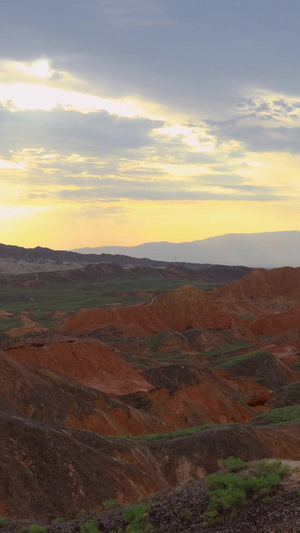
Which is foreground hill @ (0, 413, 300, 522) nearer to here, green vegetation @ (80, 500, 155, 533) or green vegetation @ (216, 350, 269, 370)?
green vegetation @ (80, 500, 155, 533)

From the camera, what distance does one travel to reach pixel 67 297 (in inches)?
6393

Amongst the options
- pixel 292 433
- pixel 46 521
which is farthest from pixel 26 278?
pixel 46 521

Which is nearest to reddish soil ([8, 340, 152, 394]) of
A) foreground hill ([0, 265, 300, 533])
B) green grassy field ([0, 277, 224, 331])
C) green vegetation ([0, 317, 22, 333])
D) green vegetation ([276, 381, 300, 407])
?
foreground hill ([0, 265, 300, 533])

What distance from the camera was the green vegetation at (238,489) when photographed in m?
13.2

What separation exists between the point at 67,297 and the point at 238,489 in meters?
151

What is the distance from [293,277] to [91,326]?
3107 inches

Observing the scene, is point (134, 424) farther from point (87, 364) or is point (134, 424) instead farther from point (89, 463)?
point (87, 364)

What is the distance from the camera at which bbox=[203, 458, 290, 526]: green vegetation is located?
13.2 m

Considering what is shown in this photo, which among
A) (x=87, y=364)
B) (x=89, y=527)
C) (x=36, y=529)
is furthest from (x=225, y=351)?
(x=36, y=529)

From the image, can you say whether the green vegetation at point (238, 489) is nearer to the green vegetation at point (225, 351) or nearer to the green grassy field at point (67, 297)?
the green vegetation at point (225, 351)

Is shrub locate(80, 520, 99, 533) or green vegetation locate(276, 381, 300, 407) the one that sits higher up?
shrub locate(80, 520, 99, 533)

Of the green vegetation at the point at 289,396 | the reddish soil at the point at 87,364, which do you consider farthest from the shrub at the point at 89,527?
the green vegetation at the point at 289,396

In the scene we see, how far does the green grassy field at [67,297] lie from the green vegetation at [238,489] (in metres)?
95.8

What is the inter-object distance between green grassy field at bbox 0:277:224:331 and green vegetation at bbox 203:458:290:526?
314ft
